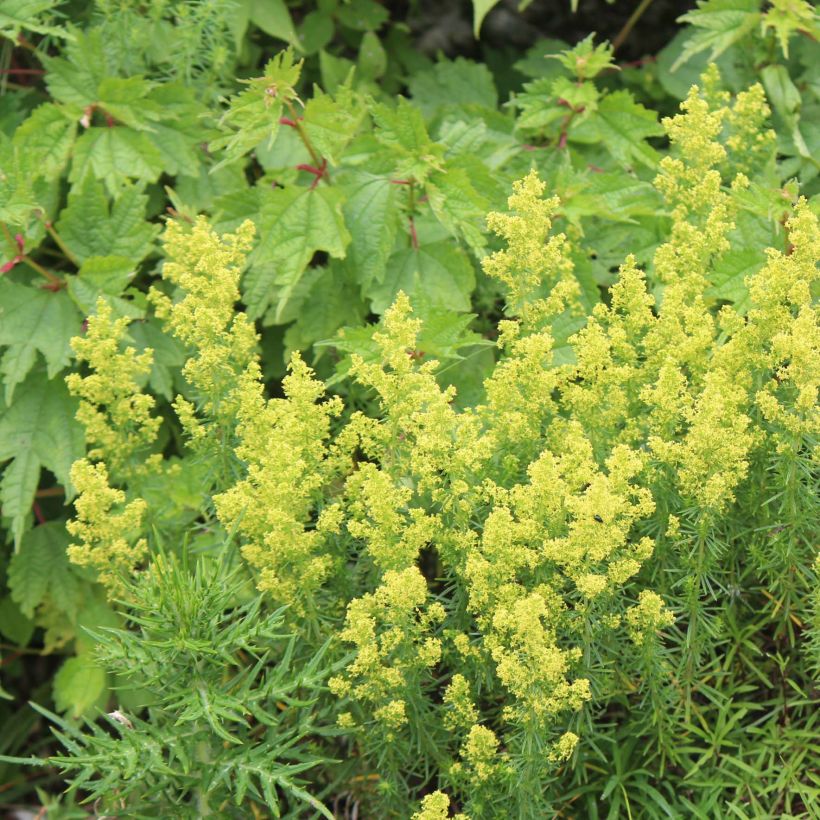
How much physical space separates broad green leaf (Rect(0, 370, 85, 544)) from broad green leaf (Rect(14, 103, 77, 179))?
51 cm

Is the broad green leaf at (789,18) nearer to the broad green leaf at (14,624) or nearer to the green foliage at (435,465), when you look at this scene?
the green foliage at (435,465)

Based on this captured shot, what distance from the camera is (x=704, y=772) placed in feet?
6.26

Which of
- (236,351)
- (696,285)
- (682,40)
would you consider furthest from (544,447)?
(682,40)

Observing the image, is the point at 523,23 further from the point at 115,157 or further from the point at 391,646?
the point at 391,646

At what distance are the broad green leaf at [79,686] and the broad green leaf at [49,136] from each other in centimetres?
121

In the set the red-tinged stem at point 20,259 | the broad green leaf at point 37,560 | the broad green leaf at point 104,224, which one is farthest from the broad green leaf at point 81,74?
the broad green leaf at point 37,560

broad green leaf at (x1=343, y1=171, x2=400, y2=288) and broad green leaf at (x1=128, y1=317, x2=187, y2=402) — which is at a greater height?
broad green leaf at (x1=343, y1=171, x2=400, y2=288)

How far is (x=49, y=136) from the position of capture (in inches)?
108

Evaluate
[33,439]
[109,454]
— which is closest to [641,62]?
[33,439]

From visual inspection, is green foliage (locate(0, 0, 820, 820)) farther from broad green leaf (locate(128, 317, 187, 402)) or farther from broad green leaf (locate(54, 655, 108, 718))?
broad green leaf (locate(54, 655, 108, 718))

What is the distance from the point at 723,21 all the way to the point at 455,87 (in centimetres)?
88

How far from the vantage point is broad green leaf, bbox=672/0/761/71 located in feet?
9.29

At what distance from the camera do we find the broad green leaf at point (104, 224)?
2664 mm

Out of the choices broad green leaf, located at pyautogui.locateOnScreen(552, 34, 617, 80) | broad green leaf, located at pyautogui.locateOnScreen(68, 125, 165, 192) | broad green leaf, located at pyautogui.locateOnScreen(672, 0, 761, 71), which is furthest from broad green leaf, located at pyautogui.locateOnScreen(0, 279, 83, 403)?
broad green leaf, located at pyautogui.locateOnScreen(672, 0, 761, 71)
